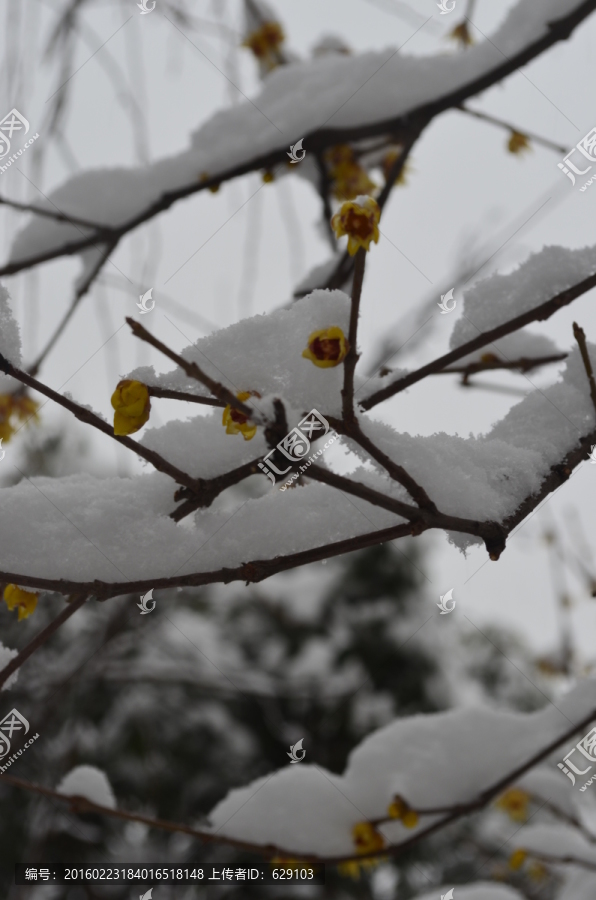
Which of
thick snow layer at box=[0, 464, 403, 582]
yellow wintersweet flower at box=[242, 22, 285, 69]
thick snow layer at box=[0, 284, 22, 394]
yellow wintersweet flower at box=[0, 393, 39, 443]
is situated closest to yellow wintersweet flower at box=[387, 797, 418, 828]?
thick snow layer at box=[0, 464, 403, 582]

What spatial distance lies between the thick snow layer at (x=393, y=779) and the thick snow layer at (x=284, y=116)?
46.4 inches

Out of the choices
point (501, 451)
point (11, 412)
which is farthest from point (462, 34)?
point (501, 451)

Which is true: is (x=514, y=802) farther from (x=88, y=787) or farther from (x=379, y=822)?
(x=88, y=787)

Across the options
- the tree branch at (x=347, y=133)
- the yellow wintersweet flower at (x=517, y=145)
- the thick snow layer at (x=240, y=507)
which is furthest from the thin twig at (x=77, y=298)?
the yellow wintersweet flower at (x=517, y=145)

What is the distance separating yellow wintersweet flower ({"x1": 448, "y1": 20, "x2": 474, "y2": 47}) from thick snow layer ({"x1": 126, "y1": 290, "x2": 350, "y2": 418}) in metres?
1.92

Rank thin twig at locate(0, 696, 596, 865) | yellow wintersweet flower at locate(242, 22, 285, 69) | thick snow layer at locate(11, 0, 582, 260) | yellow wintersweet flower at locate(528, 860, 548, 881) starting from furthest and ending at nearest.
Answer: yellow wintersweet flower at locate(528, 860, 548, 881) → yellow wintersweet flower at locate(242, 22, 285, 69) → thick snow layer at locate(11, 0, 582, 260) → thin twig at locate(0, 696, 596, 865)

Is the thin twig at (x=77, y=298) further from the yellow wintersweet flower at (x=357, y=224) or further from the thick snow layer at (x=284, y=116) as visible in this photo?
the yellow wintersweet flower at (x=357, y=224)

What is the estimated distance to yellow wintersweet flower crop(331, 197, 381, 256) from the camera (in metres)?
0.48

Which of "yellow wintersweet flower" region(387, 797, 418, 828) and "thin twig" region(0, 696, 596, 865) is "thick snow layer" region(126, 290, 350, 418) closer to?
"thin twig" region(0, 696, 596, 865)

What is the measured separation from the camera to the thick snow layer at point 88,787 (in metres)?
0.84

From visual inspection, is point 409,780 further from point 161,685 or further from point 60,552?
point 161,685

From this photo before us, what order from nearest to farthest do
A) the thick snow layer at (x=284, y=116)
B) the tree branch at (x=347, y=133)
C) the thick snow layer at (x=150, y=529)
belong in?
the thick snow layer at (x=150, y=529) < the tree branch at (x=347, y=133) < the thick snow layer at (x=284, y=116)

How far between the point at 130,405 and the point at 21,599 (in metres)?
0.30

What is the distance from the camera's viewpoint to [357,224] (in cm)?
48
